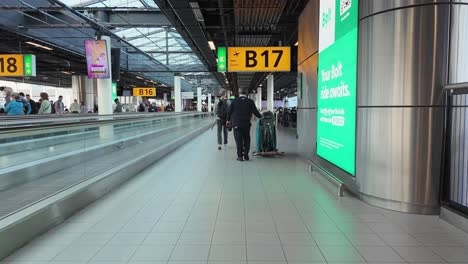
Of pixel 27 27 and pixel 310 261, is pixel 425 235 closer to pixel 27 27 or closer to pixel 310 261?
pixel 310 261

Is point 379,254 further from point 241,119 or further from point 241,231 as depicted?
point 241,119

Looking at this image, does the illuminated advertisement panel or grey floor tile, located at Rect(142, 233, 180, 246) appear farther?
the illuminated advertisement panel

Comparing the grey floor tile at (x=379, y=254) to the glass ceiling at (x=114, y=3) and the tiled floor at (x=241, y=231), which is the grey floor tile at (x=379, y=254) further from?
the glass ceiling at (x=114, y=3)

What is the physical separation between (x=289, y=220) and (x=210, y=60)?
16509 mm

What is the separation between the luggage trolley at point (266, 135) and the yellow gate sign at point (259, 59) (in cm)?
333

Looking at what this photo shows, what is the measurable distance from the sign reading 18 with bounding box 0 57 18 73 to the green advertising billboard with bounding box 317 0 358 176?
13.5 metres

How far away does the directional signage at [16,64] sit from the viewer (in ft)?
47.4

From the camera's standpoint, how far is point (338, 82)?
505cm

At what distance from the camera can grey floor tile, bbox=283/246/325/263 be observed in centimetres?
279

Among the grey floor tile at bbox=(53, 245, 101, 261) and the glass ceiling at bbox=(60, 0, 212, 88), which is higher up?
the glass ceiling at bbox=(60, 0, 212, 88)

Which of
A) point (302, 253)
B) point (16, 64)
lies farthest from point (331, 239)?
point (16, 64)

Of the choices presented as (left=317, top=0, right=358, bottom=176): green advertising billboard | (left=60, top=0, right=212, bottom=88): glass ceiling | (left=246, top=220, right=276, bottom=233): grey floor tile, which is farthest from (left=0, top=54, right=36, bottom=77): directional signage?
(left=246, top=220, right=276, bottom=233): grey floor tile

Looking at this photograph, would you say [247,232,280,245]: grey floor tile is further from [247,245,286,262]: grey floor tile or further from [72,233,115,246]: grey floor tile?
[72,233,115,246]: grey floor tile

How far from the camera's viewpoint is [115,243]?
3.11 metres
